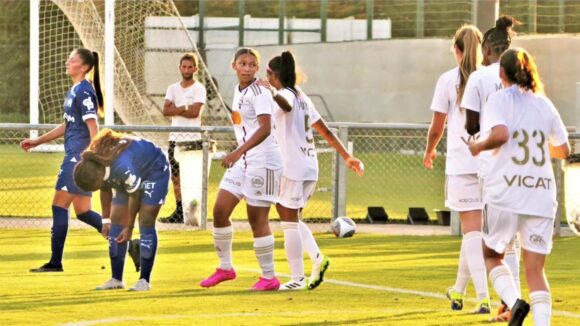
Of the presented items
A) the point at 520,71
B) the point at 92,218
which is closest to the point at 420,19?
the point at 92,218

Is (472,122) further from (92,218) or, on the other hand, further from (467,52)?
(92,218)

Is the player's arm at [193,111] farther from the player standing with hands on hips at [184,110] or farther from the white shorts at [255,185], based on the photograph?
the white shorts at [255,185]

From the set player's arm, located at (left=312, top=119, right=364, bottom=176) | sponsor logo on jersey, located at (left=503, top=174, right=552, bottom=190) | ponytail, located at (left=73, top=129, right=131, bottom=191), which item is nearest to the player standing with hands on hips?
player's arm, located at (left=312, top=119, right=364, bottom=176)

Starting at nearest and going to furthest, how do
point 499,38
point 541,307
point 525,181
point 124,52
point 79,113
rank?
point 541,307 → point 525,181 → point 499,38 → point 79,113 → point 124,52

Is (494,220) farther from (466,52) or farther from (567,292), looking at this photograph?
(567,292)

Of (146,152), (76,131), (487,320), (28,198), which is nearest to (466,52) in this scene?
(487,320)

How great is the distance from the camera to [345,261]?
1502 cm

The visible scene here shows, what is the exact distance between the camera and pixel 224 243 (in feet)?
40.7

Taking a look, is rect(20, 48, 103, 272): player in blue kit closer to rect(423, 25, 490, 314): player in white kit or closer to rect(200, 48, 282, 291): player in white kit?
rect(200, 48, 282, 291): player in white kit

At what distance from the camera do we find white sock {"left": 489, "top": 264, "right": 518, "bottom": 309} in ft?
31.0

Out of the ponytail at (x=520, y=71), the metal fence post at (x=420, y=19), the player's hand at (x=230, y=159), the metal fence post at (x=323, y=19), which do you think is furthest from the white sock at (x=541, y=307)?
the metal fence post at (x=323, y=19)

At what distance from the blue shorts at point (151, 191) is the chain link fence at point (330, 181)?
596 cm

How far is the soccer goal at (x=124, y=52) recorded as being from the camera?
29484 millimetres

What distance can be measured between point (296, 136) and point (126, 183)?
143cm
